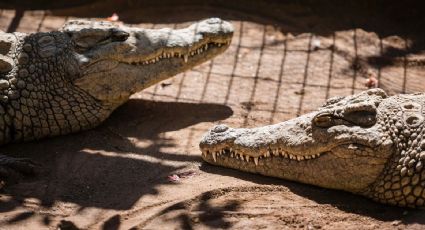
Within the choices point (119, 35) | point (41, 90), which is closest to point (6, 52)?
→ point (41, 90)

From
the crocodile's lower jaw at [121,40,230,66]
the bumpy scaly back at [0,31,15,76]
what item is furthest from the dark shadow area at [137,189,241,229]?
the bumpy scaly back at [0,31,15,76]

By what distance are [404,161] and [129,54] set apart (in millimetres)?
2860

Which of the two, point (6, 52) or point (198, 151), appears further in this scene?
point (6, 52)

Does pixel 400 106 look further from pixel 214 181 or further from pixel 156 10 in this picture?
pixel 156 10

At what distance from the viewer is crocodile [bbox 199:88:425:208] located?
15.4ft

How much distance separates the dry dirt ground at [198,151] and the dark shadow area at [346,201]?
1 cm

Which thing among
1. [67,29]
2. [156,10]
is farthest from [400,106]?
[156,10]

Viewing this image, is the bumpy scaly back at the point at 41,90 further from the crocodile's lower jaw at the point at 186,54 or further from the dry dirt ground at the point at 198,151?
the crocodile's lower jaw at the point at 186,54

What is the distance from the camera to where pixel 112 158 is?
5629 millimetres

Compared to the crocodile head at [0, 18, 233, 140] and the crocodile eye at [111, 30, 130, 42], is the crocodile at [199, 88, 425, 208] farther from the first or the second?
the crocodile eye at [111, 30, 130, 42]

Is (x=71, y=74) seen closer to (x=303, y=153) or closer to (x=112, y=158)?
(x=112, y=158)

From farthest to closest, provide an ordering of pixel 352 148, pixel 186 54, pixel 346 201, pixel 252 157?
pixel 186 54, pixel 252 157, pixel 346 201, pixel 352 148

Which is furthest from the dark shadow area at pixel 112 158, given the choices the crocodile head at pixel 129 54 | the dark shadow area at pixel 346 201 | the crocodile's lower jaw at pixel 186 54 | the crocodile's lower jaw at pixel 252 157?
the dark shadow area at pixel 346 201

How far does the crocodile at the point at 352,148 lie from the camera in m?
4.70
